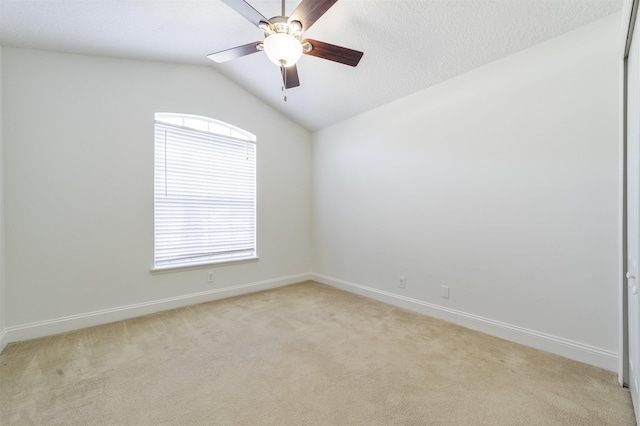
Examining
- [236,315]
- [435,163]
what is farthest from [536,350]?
[236,315]

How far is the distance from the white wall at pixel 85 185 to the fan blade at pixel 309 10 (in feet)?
7.18

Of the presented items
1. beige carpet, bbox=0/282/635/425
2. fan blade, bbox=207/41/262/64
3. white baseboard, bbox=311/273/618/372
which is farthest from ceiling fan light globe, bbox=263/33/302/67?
white baseboard, bbox=311/273/618/372

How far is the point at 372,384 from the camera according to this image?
181cm

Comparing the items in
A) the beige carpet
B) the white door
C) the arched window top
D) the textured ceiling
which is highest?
the textured ceiling

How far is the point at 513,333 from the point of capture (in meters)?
2.38

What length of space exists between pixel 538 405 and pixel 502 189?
1635 millimetres

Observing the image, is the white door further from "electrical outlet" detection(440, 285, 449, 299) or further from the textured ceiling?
"electrical outlet" detection(440, 285, 449, 299)

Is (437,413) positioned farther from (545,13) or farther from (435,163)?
(545,13)

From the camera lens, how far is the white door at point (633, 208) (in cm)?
137

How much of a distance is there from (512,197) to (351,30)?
6.78 ft

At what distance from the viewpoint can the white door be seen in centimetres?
137

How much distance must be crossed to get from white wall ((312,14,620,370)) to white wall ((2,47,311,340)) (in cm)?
232

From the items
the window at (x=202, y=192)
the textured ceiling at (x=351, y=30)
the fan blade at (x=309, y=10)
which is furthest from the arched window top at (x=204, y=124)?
the fan blade at (x=309, y=10)

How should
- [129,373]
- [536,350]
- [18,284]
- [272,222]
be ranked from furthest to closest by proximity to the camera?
[272,222], [18,284], [536,350], [129,373]
